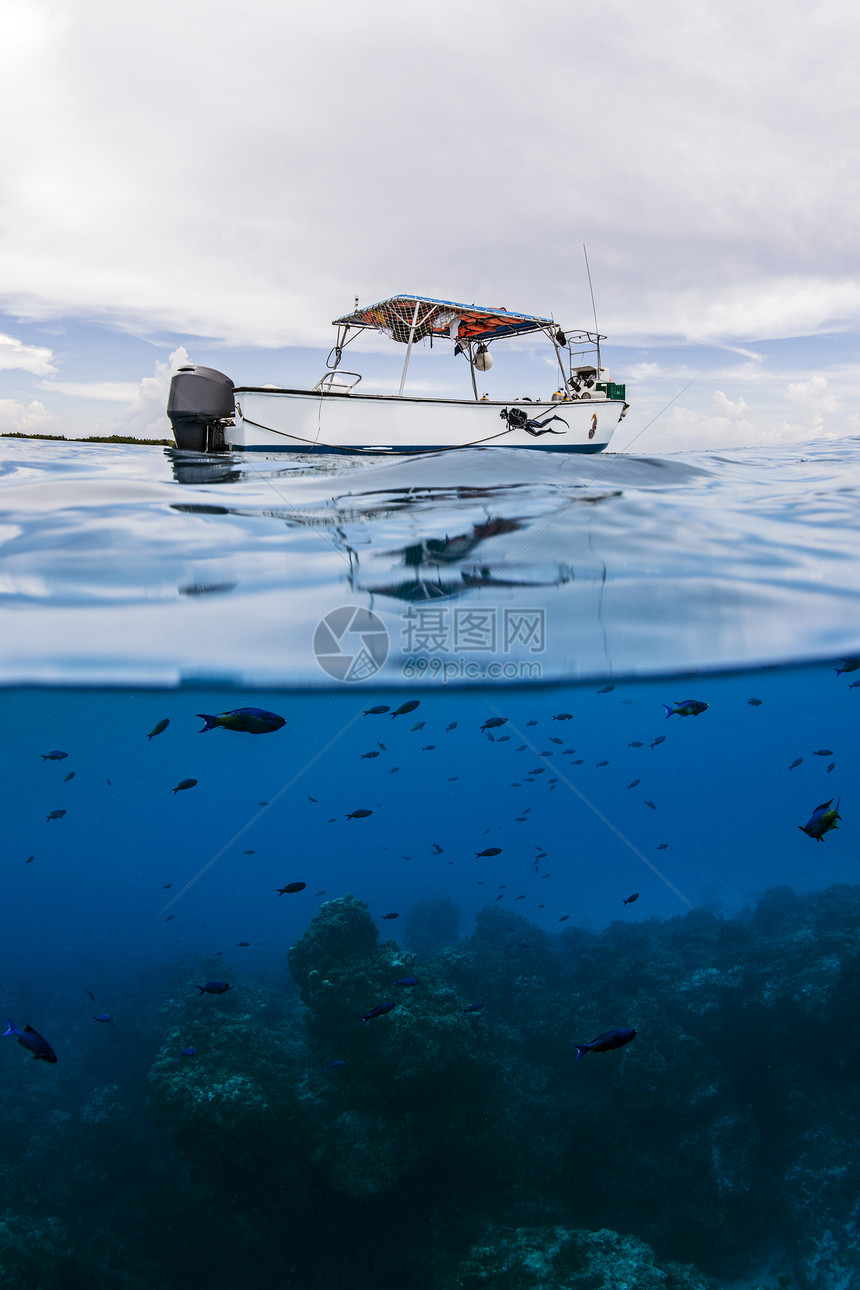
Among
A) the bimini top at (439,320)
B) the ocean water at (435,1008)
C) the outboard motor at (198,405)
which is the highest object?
the bimini top at (439,320)

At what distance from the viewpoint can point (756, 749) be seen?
64125mm

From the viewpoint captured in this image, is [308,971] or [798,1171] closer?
[798,1171]

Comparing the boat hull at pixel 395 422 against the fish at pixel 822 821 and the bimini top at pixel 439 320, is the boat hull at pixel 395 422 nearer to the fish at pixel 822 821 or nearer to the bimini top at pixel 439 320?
the bimini top at pixel 439 320

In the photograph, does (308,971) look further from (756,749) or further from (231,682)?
(756,749)

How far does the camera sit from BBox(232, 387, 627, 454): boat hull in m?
17.3

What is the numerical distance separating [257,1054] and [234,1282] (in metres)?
2.64

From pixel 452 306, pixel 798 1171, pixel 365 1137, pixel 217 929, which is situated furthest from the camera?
pixel 217 929

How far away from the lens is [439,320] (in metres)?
19.7

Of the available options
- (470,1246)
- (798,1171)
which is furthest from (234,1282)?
(798,1171)

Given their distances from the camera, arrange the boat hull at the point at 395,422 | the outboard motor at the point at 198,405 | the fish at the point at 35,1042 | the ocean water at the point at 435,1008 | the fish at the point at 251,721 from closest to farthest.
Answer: the fish at the point at 251,721
the fish at the point at 35,1042
the ocean water at the point at 435,1008
the outboard motor at the point at 198,405
the boat hull at the point at 395,422

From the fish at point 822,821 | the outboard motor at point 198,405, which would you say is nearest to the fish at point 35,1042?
the fish at point 822,821

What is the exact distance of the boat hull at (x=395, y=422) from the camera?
17344 millimetres

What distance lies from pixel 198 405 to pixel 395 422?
6.15 meters

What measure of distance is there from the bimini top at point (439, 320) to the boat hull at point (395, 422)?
2450mm
